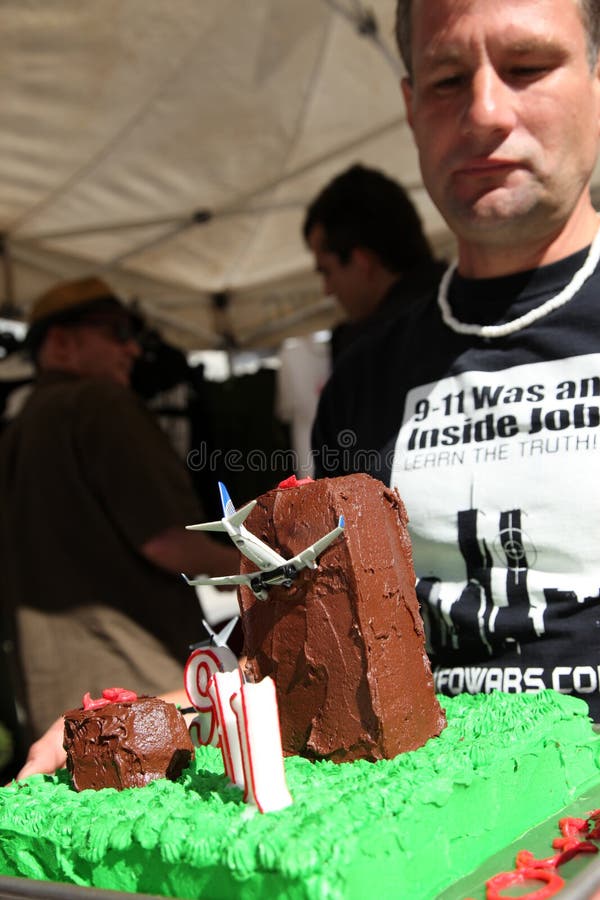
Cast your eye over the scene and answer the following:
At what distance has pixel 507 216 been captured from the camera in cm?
125

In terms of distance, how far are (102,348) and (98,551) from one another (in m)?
0.76

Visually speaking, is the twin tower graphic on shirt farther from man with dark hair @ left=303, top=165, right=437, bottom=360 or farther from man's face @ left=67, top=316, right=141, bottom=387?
man's face @ left=67, top=316, right=141, bottom=387

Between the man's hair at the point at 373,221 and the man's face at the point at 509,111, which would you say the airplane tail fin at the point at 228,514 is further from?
the man's hair at the point at 373,221

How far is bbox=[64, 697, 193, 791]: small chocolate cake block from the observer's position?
1.03 m

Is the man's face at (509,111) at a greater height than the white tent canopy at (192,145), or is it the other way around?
the white tent canopy at (192,145)

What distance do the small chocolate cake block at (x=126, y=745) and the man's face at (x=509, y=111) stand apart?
773 mm

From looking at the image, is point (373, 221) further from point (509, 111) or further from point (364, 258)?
point (509, 111)

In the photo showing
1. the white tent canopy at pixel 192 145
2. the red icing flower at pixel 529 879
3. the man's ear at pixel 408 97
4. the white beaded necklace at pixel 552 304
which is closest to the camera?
the red icing flower at pixel 529 879

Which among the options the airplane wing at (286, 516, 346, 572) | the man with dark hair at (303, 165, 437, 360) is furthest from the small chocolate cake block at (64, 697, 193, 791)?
the man with dark hair at (303, 165, 437, 360)

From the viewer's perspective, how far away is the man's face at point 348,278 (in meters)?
2.86

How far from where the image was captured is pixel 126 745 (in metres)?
1.03

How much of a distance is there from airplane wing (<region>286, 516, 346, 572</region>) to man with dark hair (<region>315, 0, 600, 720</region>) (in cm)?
30

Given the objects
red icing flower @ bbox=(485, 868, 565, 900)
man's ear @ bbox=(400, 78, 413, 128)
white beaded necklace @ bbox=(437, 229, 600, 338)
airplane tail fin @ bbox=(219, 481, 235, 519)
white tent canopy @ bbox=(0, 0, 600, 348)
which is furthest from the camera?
white tent canopy @ bbox=(0, 0, 600, 348)

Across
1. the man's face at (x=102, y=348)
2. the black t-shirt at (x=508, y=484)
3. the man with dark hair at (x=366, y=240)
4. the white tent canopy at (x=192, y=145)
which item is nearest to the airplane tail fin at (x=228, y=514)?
the black t-shirt at (x=508, y=484)
